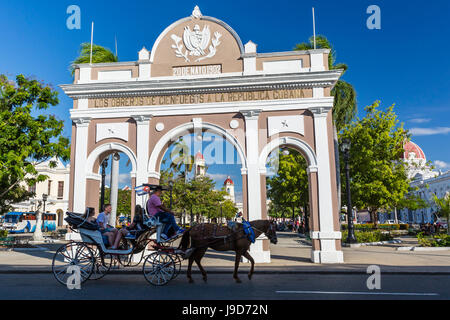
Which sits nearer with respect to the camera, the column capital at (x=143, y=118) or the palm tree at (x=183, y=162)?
the column capital at (x=143, y=118)

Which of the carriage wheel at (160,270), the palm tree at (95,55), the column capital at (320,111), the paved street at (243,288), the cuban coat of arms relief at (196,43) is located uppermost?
the palm tree at (95,55)

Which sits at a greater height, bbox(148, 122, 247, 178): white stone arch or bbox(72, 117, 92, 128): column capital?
bbox(72, 117, 92, 128): column capital

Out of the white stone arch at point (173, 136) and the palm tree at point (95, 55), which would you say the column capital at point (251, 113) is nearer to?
the white stone arch at point (173, 136)

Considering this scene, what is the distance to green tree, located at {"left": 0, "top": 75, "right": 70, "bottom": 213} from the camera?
1852 centimetres

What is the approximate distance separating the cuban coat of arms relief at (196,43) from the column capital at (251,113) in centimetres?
289

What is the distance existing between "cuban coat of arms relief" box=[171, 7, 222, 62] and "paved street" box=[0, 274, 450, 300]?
910cm

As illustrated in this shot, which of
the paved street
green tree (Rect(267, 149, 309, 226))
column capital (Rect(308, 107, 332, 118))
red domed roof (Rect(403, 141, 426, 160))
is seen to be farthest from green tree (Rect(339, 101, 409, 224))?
red domed roof (Rect(403, 141, 426, 160))

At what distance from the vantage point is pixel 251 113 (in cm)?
1383

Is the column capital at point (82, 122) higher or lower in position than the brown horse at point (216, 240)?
higher

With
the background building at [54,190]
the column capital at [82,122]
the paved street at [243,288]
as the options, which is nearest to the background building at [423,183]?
the paved street at [243,288]

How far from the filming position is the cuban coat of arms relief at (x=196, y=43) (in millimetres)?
14578

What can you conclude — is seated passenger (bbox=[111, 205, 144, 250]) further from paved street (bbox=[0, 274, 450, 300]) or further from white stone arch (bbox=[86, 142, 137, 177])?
white stone arch (bbox=[86, 142, 137, 177])
